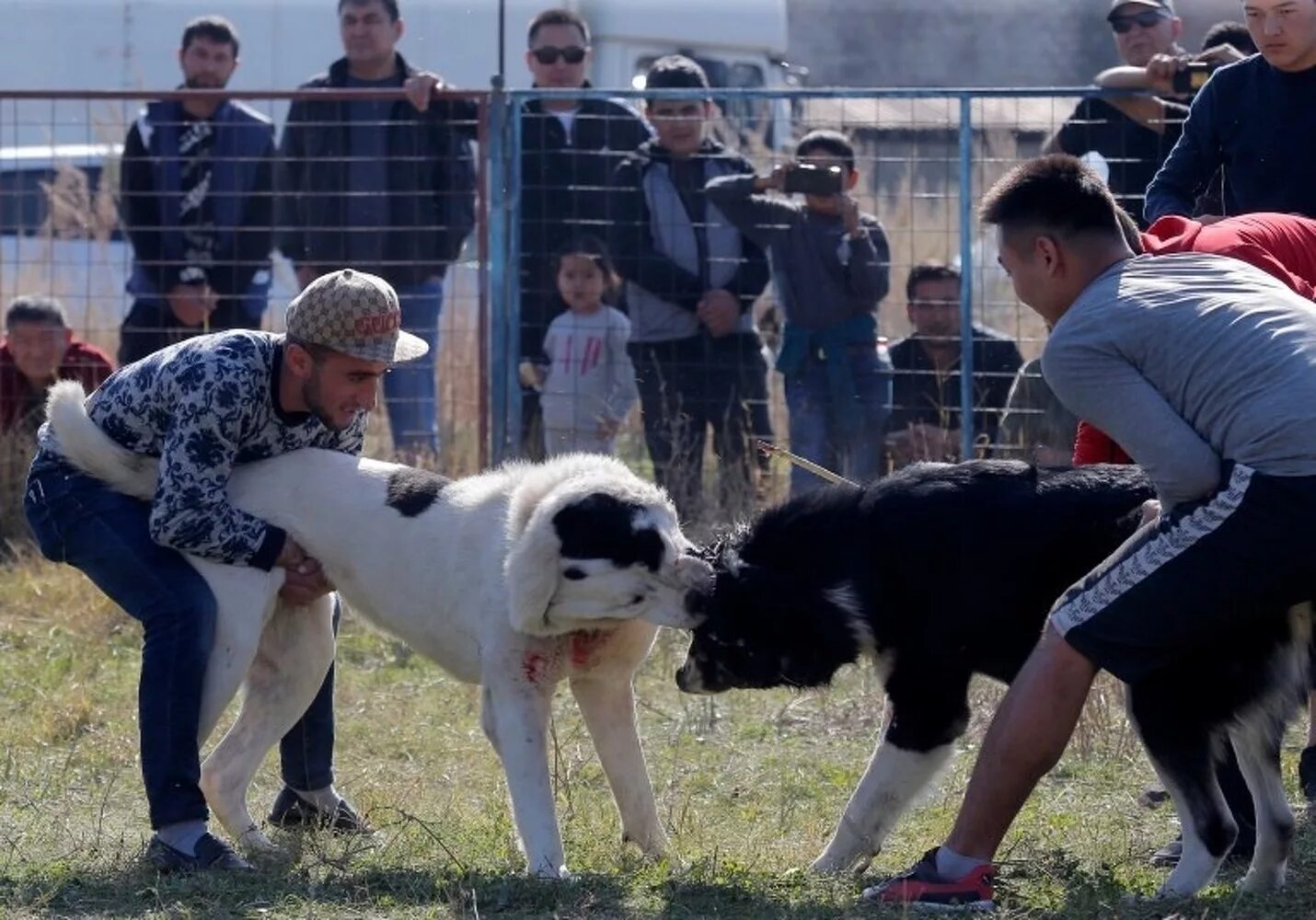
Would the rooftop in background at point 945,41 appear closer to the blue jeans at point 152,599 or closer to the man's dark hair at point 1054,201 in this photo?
the blue jeans at point 152,599

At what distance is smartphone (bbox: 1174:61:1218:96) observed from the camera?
8.14m

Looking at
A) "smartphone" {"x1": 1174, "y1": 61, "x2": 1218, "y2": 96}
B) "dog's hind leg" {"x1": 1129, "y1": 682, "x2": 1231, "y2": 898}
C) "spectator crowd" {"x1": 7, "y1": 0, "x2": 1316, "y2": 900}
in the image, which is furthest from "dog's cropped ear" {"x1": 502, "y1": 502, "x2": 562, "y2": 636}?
"smartphone" {"x1": 1174, "y1": 61, "x2": 1218, "y2": 96}

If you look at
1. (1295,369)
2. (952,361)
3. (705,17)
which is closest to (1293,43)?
(1295,369)

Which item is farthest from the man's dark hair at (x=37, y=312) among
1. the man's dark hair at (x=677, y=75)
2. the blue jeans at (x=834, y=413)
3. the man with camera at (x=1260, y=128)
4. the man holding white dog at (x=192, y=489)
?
the man with camera at (x=1260, y=128)

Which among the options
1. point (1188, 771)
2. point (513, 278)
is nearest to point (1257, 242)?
point (1188, 771)

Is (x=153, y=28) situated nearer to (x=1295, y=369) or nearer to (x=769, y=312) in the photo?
(x=769, y=312)

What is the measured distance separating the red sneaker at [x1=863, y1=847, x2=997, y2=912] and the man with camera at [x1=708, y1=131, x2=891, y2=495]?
450 cm

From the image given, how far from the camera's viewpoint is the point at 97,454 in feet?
17.1

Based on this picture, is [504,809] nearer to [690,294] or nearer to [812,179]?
[690,294]

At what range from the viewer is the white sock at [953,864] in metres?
4.38

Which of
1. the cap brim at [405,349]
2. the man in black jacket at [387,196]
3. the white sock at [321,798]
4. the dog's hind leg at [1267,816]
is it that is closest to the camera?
the dog's hind leg at [1267,816]

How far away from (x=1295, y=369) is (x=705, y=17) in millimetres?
11799

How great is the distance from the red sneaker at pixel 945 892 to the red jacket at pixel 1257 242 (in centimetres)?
112

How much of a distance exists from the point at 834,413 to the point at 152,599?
4511 millimetres
